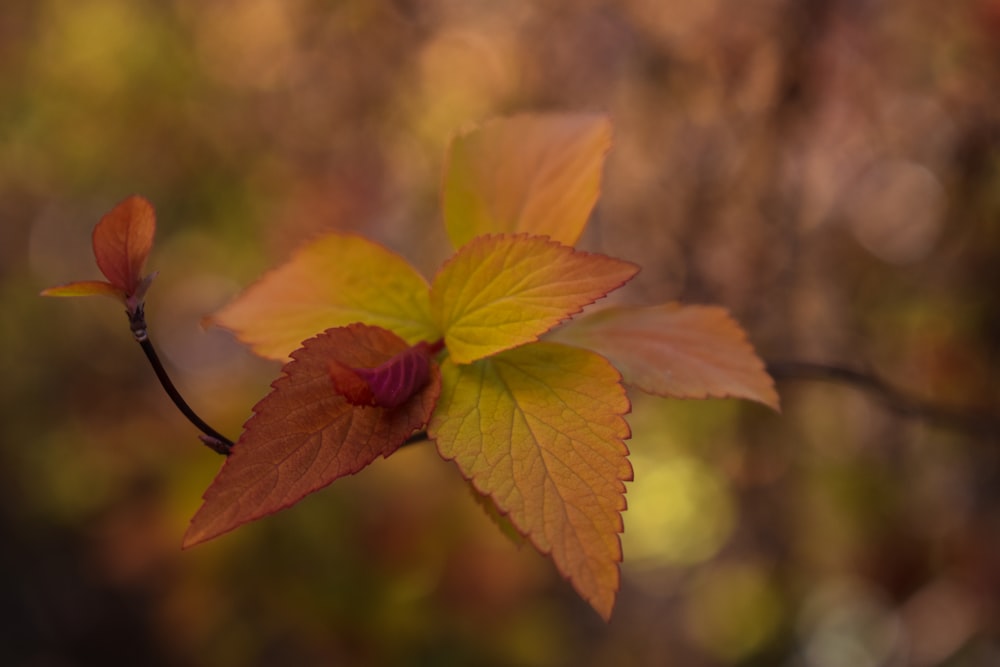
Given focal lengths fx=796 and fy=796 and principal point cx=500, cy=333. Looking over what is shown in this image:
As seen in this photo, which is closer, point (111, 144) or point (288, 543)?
point (288, 543)

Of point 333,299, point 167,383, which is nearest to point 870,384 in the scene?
point 333,299

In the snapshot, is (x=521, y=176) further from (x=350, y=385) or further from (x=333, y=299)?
(x=350, y=385)

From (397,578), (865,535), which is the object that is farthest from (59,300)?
(865,535)

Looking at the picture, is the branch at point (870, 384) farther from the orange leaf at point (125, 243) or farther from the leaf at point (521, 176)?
the orange leaf at point (125, 243)

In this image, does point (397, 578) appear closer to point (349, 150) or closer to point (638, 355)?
point (638, 355)

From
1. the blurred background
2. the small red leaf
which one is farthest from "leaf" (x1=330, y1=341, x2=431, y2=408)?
the blurred background

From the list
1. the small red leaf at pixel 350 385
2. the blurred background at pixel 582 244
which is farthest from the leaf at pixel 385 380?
the blurred background at pixel 582 244
